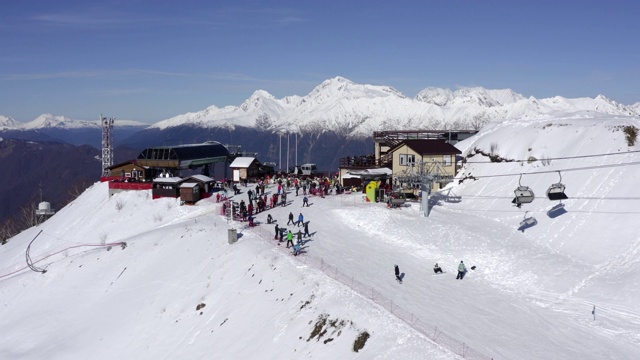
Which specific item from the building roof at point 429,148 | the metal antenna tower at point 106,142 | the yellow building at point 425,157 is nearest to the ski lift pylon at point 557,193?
the yellow building at point 425,157

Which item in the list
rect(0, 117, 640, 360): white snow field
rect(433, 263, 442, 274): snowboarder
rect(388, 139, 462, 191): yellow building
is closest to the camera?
rect(0, 117, 640, 360): white snow field

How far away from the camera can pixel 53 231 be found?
62.7 m

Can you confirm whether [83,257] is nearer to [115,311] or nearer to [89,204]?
[115,311]

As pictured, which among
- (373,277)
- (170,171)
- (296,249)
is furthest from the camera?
(170,171)

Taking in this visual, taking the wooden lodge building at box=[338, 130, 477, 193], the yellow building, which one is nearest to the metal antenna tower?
the wooden lodge building at box=[338, 130, 477, 193]

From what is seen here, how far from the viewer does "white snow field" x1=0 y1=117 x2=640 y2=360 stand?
2609 centimetres

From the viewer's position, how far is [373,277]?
3256 centimetres

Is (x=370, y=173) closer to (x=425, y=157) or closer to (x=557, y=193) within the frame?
(x=425, y=157)

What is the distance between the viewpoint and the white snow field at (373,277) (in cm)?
2609

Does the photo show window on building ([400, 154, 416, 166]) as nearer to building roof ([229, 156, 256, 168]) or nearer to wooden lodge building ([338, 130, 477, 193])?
wooden lodge building ([338, 130, 477, 193])

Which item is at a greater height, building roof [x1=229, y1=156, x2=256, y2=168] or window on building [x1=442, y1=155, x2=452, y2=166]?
window on building [x1=442, y1=155, x2=452, y2=166]

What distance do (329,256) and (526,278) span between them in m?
12.7

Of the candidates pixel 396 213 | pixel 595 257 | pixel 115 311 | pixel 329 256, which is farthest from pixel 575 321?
pixel 115 311

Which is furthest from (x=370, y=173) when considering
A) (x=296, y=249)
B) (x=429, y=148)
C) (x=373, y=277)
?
(x=373, y=277)
